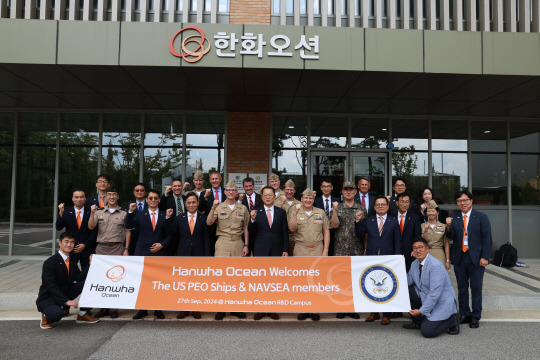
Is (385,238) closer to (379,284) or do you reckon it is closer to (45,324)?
(379,284)

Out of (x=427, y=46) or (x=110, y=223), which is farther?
(x=427, y=46)

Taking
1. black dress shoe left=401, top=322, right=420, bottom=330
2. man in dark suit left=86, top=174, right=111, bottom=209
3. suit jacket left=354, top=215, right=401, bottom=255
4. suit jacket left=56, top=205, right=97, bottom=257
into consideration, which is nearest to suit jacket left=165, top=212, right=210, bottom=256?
suit jacket left=56, top=205, right=97, bottom=257

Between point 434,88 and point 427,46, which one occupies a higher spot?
point 427,46

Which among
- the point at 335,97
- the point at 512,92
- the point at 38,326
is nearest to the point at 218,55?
the point at 335,97

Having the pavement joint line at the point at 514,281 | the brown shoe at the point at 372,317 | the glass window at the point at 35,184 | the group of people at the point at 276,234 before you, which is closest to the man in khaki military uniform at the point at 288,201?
the group of people at the point at 276,234

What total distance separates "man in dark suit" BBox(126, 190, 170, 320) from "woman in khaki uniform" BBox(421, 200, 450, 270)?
154 inches

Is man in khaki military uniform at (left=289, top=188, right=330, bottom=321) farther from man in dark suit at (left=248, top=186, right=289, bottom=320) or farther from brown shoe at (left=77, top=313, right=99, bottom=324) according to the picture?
brown shoe at (left=77, top=313, right=99, bottom=324)

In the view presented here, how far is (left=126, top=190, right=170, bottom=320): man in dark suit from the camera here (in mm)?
5391

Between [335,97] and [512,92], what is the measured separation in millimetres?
3567

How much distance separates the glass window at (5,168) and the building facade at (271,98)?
0.04 m

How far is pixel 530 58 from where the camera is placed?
257 inches

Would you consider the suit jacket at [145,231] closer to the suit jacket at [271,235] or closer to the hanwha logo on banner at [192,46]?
the suit jacket at [271,235]

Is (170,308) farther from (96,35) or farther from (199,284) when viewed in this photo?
(96,35)

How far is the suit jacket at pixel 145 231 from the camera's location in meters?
5.40
